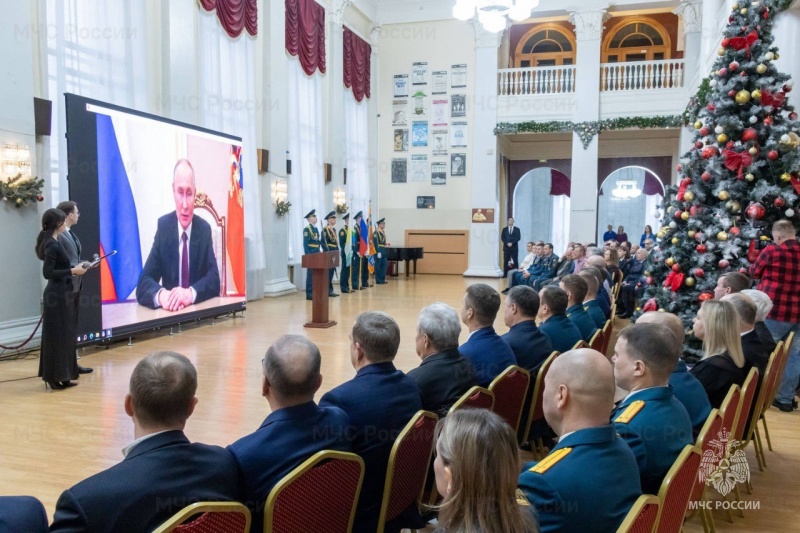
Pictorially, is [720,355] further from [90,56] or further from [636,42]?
[636,42]

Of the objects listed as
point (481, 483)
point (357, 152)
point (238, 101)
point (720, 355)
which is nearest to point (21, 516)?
point (481, 483)

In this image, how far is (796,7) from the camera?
5734mm

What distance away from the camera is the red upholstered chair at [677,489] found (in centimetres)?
158

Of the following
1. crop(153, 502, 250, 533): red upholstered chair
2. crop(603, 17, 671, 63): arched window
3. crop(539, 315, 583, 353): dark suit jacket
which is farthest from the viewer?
crop(603, 17, 671, 63): arched window

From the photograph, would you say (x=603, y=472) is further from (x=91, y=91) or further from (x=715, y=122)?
(x=91, y=91)

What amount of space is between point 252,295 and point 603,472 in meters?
9.59

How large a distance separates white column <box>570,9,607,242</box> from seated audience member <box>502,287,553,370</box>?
39.3ft

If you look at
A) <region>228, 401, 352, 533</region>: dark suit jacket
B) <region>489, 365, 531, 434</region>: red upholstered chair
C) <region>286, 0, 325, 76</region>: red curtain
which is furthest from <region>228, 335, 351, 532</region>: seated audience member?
<region>286, 0, 325, 76</region>: red curtain

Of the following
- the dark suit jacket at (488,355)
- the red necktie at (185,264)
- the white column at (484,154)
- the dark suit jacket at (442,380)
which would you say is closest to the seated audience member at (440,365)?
the dark suit jacket at (442,380)

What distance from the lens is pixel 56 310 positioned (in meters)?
4.93

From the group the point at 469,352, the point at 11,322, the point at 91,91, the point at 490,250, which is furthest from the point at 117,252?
the point at 490,250

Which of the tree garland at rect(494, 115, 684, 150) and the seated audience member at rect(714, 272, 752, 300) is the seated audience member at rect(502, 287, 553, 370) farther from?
the tree garland at rect(494, 115, 684, 150)

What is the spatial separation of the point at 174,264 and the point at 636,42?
46.8 feet

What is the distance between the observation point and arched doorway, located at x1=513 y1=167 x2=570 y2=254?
61.4 ft
